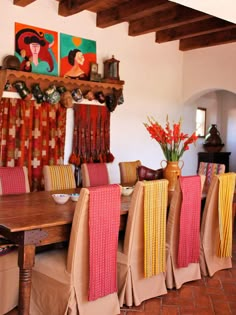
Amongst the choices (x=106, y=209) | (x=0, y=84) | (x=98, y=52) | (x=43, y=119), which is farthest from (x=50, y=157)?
(x=106, y=209)

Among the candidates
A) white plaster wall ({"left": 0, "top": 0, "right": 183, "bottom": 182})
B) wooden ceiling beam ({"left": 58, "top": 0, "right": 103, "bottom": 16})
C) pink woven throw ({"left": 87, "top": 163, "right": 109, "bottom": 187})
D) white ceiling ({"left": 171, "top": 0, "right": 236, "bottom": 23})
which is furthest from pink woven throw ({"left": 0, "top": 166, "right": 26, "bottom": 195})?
white ceiling ({"left": 171, "top": 0, "right": 236, "bottom": 23})

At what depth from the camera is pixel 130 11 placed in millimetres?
4180

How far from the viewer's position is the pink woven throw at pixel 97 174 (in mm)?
3924

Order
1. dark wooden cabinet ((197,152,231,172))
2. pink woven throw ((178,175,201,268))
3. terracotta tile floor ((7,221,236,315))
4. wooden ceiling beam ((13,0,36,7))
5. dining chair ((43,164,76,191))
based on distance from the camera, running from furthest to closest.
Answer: dark wooden cabinet ((197,152,231,172)) → wooden ceiling beam ((13,0,36,7)) → dining chair ((43,164,76,191)) → pink woven throw ((178,175,201,268)) → terracotta tile floor ((7,221,236,315))

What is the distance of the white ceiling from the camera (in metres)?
2.09

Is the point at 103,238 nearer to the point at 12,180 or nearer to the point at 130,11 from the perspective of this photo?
the point at 12,180

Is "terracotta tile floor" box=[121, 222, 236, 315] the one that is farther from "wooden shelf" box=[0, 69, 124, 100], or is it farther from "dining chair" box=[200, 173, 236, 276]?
"wooden shelf" box=[0, 69, 124, 100]

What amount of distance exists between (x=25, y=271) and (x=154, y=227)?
99 centimetres

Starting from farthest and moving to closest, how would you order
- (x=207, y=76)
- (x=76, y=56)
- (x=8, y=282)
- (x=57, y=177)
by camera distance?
(x=207, y=76) < (x=76, y=56) < (x=57, y=177) < (x=8, y=282)

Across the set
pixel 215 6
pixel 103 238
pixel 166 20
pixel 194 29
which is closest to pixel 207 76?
pixel 194 29

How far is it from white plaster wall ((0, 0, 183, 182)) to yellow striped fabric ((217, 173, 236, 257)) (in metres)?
2.09

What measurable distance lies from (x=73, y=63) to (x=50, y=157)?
1228 mm

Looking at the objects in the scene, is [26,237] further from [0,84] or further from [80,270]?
[0,84]

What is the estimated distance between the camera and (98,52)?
15.8 ft
